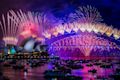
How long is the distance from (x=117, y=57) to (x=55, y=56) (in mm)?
18568

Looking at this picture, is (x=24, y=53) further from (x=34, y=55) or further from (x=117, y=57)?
(x=117, y=57)

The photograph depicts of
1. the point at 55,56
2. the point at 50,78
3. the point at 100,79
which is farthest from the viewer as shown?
the point at 55,56

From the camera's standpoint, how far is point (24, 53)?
93438 mm

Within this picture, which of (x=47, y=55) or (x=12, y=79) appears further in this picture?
(x=47, y=55)

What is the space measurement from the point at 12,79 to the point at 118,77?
38.2 ft

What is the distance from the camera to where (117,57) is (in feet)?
312

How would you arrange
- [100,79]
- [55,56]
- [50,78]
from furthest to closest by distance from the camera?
[55,56] → [50,78] → [100,79]

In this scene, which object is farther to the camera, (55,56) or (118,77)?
(55,56)

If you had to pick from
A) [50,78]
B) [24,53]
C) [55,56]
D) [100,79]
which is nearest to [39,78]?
[50,78]

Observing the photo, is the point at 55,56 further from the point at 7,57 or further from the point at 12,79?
the point at 12,79

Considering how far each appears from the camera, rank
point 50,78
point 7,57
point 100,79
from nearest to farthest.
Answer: point 100,79 → point 50,78 → point 7,57

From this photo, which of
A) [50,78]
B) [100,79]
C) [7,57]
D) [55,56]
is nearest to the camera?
[100,79]

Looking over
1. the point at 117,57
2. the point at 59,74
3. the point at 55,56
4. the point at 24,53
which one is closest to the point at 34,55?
the point at 24,53

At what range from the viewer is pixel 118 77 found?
39.1 meters
